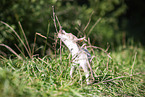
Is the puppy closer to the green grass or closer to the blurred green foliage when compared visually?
the green grass

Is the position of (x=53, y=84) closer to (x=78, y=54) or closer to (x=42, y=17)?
(x=78, y=54)

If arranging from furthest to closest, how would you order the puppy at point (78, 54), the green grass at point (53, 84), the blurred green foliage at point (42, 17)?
the blurred green foliage at point (42, 17), the puppy at point (78, 54), the green grass at point (53, 84)

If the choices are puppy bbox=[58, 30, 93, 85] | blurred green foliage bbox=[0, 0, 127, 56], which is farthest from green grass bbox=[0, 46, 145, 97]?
blurred green foliage bbox=[0, 0, 127, 56]

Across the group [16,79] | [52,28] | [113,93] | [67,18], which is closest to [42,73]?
[16,79]

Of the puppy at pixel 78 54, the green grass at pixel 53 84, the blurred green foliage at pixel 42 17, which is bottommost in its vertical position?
the green grass at pixel 53 84

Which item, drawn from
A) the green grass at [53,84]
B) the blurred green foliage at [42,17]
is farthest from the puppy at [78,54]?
the blurred green foliage at [42,17]

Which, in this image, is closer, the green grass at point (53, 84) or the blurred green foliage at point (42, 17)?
the green grass at point (53, 84)

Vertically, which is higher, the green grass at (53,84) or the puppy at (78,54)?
the puppy at (78,54)

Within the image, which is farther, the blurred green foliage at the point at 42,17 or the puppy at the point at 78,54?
the blurred green foliage at the point at 42,17

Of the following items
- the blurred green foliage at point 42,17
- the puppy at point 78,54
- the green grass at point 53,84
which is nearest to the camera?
the green grass at point 53,84

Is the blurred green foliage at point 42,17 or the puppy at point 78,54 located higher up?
the blurred green foliage at point 42,17

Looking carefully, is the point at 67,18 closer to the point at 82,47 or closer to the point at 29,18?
the point at 29,18

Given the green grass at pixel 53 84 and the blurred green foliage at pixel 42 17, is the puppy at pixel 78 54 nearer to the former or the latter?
the green grass at pixel 53 84

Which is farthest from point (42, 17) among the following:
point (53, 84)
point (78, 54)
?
point (53, 84)
